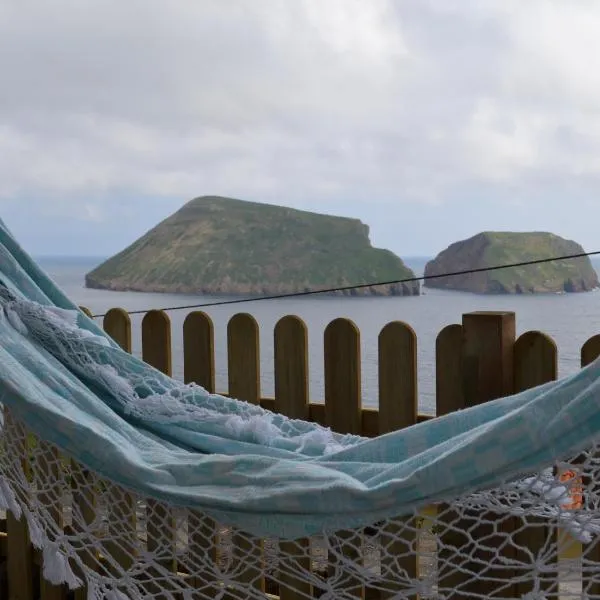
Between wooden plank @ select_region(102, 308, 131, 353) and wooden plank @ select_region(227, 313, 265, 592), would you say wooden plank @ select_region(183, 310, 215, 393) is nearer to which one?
wooden plank @ select_region(227, 313, 265, 592)

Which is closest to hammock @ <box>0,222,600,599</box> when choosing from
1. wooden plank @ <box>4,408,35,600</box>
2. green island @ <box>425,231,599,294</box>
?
wooden plank @ <box>4,408,35,600</box>

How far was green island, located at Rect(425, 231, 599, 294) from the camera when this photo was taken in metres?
7.76

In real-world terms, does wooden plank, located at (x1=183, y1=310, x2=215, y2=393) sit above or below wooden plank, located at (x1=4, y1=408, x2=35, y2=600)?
above

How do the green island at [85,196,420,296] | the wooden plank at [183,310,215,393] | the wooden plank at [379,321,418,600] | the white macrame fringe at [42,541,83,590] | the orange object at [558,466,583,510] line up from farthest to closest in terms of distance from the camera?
the green island at [85,196,420,296]
the wooden plank at [183,310,215,393]
the wooden plank at [379,321,418,600]
the white macrame fringe at [42,541,83,590]
the orange object at [558,466,583,510]

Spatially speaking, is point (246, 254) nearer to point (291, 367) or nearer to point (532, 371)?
point (291, 367)

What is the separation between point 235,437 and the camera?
106cm

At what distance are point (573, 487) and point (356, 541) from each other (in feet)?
1.57

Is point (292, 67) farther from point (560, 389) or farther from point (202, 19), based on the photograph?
point (560, 389)

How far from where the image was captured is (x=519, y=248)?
10883 millimetres

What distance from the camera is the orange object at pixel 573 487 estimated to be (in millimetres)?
644

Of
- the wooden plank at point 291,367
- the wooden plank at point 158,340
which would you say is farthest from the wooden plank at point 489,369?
the wooden plank at point 158,340

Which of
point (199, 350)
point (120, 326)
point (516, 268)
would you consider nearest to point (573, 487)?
point (199, 350)

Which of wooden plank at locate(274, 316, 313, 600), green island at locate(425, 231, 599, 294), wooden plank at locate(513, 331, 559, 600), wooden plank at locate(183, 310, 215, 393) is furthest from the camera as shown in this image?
green island at locate(425, 231, 599, 294)

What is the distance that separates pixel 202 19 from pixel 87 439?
15.5 feet
